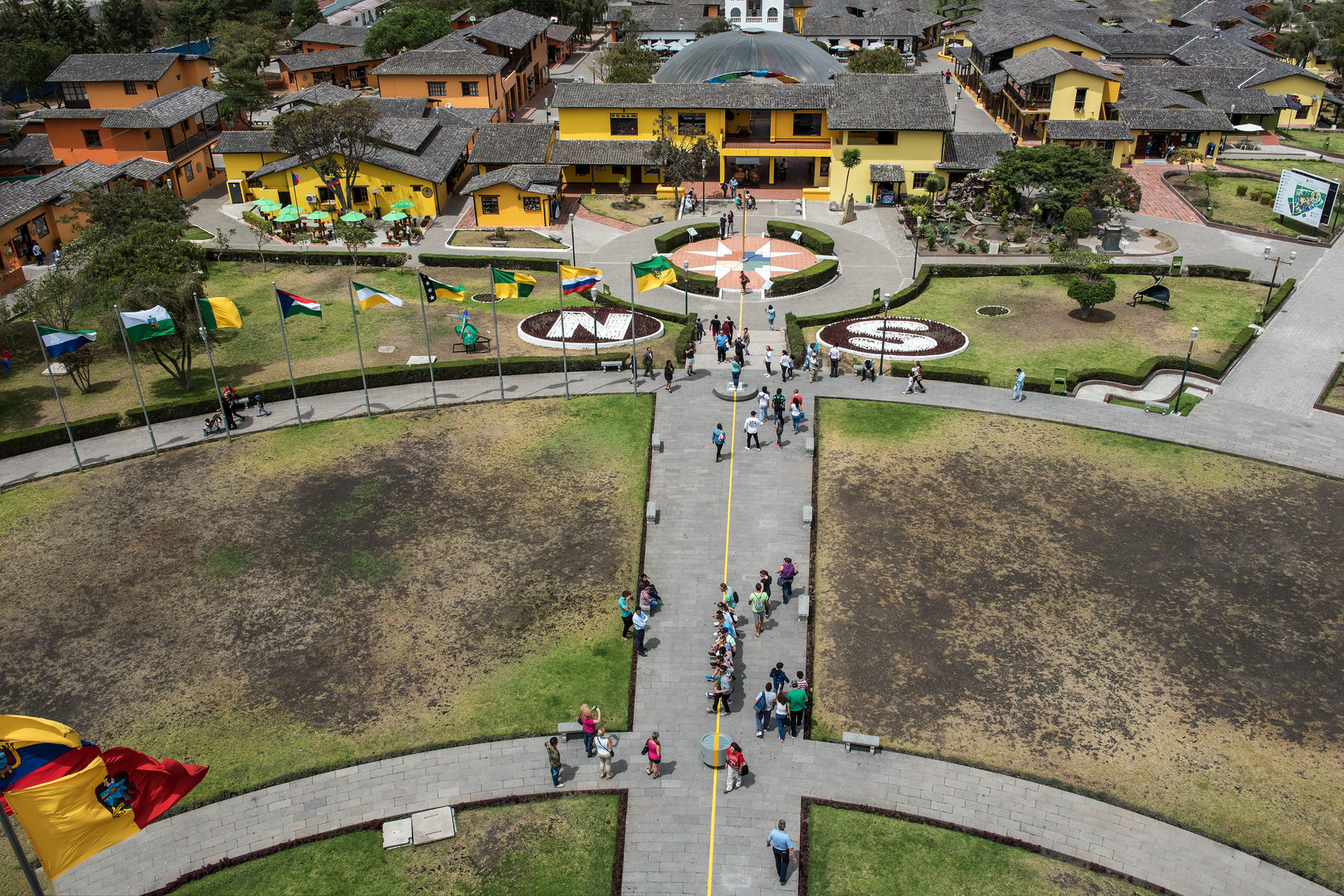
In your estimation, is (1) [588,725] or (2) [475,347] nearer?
(1) [588,725]

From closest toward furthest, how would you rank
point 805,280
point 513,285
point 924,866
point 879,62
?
point 924,866, point 513,285, point 805,280, point 879,62

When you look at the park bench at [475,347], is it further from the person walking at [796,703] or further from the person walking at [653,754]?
the person walking at [796,703]

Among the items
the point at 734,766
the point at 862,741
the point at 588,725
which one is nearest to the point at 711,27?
the point at 862,741

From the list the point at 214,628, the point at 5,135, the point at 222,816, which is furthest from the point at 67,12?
the point at 222,816

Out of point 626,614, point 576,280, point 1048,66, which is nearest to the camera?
point 626,614

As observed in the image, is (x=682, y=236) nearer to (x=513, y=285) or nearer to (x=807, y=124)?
(x=807, y=124)

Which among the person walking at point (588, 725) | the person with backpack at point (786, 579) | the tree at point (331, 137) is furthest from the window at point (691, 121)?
the person walking at point (588, 725)

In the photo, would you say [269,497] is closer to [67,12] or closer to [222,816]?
[222,816]
